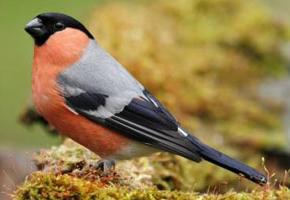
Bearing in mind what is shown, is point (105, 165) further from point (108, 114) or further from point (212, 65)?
point (212, 65)

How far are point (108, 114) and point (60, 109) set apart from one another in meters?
0.21

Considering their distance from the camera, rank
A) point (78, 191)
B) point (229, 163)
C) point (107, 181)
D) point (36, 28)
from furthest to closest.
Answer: point (36, 28), point (229, 163), point (107, 181), point (78, 191)

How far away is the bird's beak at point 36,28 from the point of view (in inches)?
184

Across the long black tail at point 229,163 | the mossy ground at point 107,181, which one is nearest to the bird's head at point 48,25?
the mossy ground at point 107,181

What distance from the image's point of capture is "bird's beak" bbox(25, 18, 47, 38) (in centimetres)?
468

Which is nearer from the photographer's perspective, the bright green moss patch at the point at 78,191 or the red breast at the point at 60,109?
the bright green moss patch at the point at 78,191

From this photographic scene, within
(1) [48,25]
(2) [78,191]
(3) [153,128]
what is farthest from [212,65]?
(2) [78,191]

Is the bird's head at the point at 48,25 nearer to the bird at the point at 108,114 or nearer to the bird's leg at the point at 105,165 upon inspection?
the bird at the point at 108,114

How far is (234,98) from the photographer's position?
19.8 feet

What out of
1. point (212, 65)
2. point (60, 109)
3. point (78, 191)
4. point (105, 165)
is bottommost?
point (78, 191)

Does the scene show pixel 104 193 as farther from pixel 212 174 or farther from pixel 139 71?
pixel 139 71

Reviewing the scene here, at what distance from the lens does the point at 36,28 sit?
469cm

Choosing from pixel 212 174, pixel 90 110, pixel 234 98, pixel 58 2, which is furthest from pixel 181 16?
pixel 58 2

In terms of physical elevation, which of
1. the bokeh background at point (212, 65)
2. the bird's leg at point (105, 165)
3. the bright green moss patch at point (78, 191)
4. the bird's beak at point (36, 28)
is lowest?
the bright green moss patch at point (78, 191)
